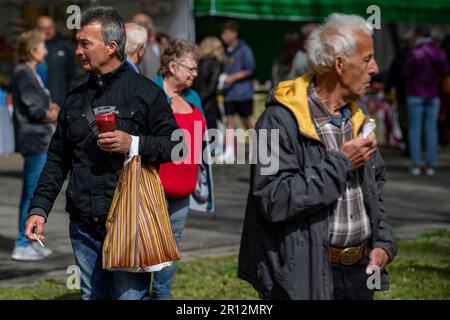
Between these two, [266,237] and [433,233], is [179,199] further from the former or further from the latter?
[433,233]

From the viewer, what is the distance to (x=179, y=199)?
6465mm

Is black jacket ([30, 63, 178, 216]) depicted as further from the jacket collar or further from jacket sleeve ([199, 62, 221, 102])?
jacket sleeve ([199, 62, 221, 102])

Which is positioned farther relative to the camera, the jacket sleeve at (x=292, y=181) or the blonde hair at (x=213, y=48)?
the blonde hair at (x=213, y=48)

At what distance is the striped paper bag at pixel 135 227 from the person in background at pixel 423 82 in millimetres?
9766

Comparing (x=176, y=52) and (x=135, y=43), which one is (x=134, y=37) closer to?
(x=135, y=43)

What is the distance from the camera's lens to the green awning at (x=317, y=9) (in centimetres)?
1720

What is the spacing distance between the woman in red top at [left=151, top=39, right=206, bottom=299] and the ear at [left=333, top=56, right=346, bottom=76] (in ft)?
6.19

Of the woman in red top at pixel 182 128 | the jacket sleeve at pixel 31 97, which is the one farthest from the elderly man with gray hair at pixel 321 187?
the jacket sleeve at pixel 31 97

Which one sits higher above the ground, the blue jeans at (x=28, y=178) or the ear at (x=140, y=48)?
the ear at (x=140, y=48)

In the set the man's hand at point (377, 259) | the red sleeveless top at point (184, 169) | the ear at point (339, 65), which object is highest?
the ear at point (339, 65)

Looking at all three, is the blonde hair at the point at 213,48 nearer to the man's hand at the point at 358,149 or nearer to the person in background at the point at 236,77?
the person in background at the point at 236,77

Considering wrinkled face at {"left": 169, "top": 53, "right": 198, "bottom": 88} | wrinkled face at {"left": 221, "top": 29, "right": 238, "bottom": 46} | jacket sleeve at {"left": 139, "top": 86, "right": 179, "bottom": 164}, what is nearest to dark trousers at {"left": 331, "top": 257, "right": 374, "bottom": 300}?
jacket sleeve at {"left": 139, "top": 86, "right": 179, "bottom": 164}

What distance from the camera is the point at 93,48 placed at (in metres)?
4.97
